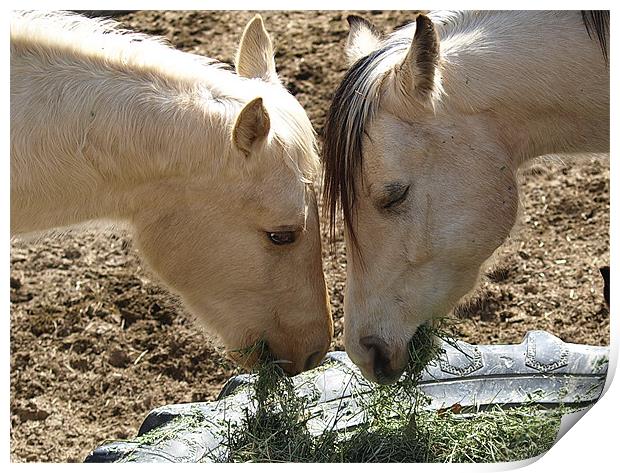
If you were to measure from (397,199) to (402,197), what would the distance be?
2 cm

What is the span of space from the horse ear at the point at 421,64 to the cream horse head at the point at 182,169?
17.4 inches

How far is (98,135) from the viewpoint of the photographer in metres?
3.44

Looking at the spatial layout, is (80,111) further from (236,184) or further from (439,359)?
(439,359)

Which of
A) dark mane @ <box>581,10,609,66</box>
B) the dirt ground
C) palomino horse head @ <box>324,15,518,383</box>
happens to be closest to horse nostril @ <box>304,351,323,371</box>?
palomino horse head @ <box>324,15,518,383</box>

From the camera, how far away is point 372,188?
357cm

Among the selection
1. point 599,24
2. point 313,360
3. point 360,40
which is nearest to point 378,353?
point 313,360

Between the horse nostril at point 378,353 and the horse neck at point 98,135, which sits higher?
the horse neck at point 98,135

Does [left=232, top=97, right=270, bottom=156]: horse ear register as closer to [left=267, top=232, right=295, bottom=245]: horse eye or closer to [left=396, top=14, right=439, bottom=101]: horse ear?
[left=267, top=232, right=295, bottom=245]: horse eye

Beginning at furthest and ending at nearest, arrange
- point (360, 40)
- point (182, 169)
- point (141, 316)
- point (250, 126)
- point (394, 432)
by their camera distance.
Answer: point (141, 316) → point (360, 40) → point (394, 432) → point (182, 169) → point (250, 126)

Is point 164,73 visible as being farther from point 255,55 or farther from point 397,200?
point 397,200

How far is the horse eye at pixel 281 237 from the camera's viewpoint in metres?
3.58

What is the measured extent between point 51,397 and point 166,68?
7.02 feet

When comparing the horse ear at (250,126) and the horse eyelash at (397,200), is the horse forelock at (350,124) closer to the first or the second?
the horse eyelash at (397,200)

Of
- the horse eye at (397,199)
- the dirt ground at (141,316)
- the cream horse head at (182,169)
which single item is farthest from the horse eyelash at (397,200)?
the dirt ground at (141,316)
